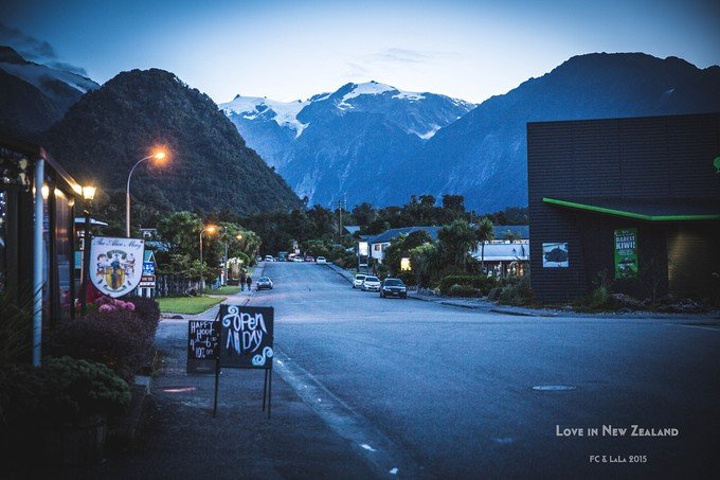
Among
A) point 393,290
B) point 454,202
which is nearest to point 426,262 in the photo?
point 393,290

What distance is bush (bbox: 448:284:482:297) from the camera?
52.9 m

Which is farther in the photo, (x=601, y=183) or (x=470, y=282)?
(x=470, y=282)

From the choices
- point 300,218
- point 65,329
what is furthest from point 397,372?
point 300,218

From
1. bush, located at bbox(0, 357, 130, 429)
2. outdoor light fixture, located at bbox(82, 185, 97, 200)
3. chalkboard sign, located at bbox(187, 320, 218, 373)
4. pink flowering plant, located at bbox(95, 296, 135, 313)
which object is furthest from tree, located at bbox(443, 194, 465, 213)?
bush, located at bbox(0, 357, 130, 429)

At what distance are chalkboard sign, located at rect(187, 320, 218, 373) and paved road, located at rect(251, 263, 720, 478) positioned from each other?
1819 millimetres

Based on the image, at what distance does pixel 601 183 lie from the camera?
38531 mm

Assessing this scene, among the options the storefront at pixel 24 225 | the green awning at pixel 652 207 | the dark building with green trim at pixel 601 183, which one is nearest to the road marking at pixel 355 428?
the storefront at pixel 24 225

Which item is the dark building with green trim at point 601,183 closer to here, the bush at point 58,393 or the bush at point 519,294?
the bush at point 519,294

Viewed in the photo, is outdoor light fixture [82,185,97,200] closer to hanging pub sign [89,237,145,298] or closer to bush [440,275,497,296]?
hanging pub sign [89,237,145,298]

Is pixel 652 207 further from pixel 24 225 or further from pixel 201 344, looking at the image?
pixel 24 225

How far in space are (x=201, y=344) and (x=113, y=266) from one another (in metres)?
4.47

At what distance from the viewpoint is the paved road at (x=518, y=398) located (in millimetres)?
7457

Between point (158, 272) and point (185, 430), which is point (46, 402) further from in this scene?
point (158, 272)

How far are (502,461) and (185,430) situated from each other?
385 centimetres
